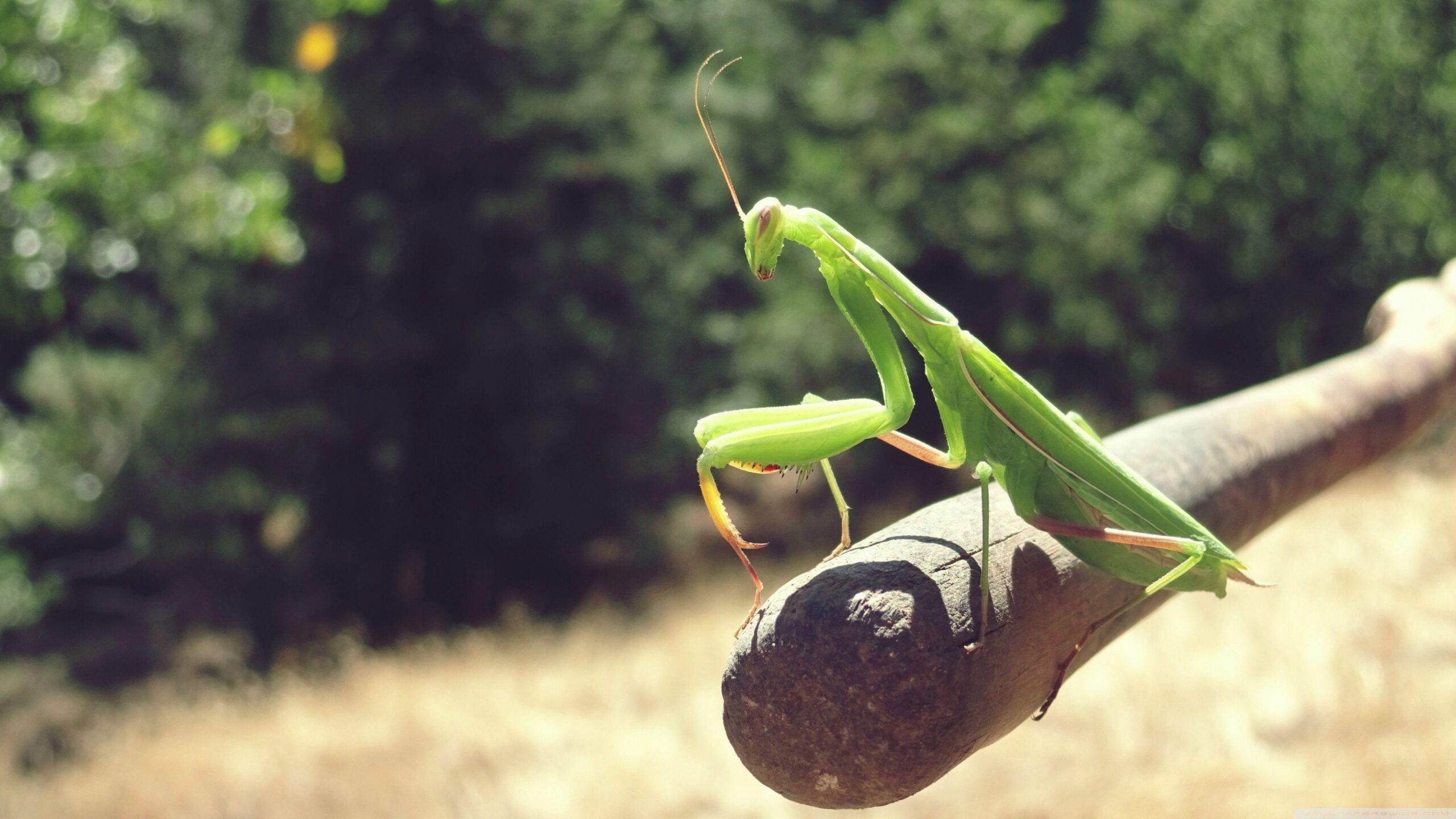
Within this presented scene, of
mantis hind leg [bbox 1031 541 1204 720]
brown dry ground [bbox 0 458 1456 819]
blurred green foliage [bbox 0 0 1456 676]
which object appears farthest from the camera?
blurred green foliage [bbox 0 0 1456 676]

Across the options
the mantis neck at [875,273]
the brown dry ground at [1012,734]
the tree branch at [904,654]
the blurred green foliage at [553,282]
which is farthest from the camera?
the blurred green foliage at [553,282]

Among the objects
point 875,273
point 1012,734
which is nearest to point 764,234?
point 875,273

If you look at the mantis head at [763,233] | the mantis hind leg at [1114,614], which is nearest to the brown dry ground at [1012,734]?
the mantis hind leg at [1114,614]

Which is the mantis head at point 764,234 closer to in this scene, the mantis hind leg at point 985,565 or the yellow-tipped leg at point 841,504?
the yellow-tipped leg at point 841,504

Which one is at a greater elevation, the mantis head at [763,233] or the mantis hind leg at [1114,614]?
the mantis head at [763,233]

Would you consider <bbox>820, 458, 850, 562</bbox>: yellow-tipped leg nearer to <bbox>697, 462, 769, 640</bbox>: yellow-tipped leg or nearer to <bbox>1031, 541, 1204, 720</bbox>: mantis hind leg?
<bbox>697, 462, 769, 640</bbox>: yellow-tipped leg

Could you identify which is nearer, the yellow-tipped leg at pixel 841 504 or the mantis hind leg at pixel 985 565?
the mantis hind leg at pixel 985 565

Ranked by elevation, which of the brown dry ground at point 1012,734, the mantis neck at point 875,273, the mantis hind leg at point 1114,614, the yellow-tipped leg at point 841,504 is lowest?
the brown dry ground at point 1012,734

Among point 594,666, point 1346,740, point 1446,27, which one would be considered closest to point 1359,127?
point 1446,27

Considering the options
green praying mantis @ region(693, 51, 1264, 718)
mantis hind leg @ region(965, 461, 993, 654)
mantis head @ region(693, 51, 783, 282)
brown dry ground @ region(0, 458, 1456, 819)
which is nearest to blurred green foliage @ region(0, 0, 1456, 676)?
brown dry ground @ region(0, 458, 1456, 819)
